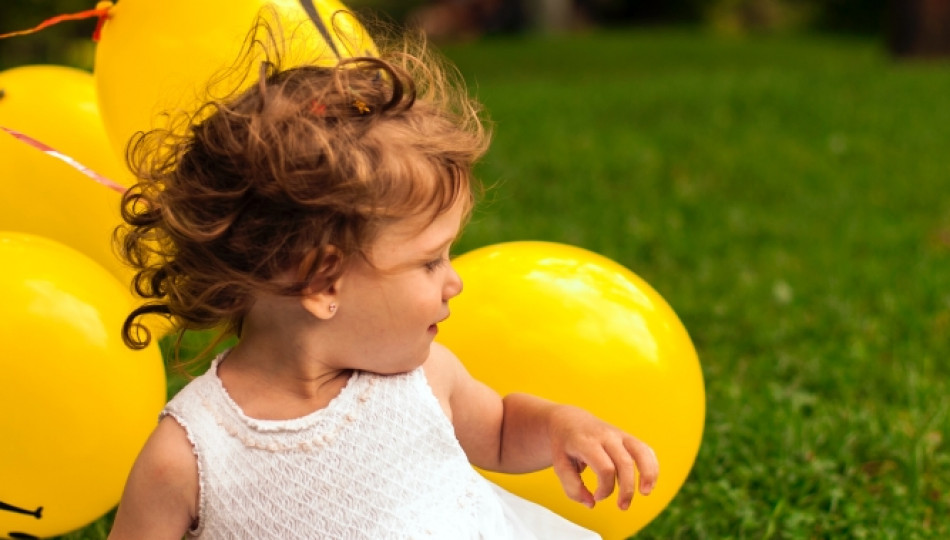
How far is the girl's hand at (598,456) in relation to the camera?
168cm

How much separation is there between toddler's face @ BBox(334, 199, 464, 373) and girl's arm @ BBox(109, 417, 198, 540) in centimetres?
27

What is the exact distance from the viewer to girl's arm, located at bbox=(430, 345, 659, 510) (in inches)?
66.7

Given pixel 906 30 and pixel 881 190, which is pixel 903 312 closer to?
pixel 881 190

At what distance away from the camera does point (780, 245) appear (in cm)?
489

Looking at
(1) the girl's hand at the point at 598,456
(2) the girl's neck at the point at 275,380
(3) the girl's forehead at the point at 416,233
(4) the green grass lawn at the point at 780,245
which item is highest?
(3) the girl's forehead at the point at 416,233

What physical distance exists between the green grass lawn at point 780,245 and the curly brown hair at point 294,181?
1.50ft

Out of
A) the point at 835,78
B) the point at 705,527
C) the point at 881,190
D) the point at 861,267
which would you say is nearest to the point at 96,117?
the point at 705,527

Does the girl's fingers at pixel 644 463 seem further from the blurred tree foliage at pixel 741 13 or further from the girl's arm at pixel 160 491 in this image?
the blurred tree foliage at pixel 741 13

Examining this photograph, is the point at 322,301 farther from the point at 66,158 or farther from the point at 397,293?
the point at 66,158

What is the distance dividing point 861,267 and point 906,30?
5.62 meters

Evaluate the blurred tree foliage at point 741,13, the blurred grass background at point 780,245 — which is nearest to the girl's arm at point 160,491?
the blurred grass background at point 780,245

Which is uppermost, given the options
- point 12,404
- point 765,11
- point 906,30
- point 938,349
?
point 12,404

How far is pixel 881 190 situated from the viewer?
5.58m

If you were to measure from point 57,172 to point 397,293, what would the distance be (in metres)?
1.12
